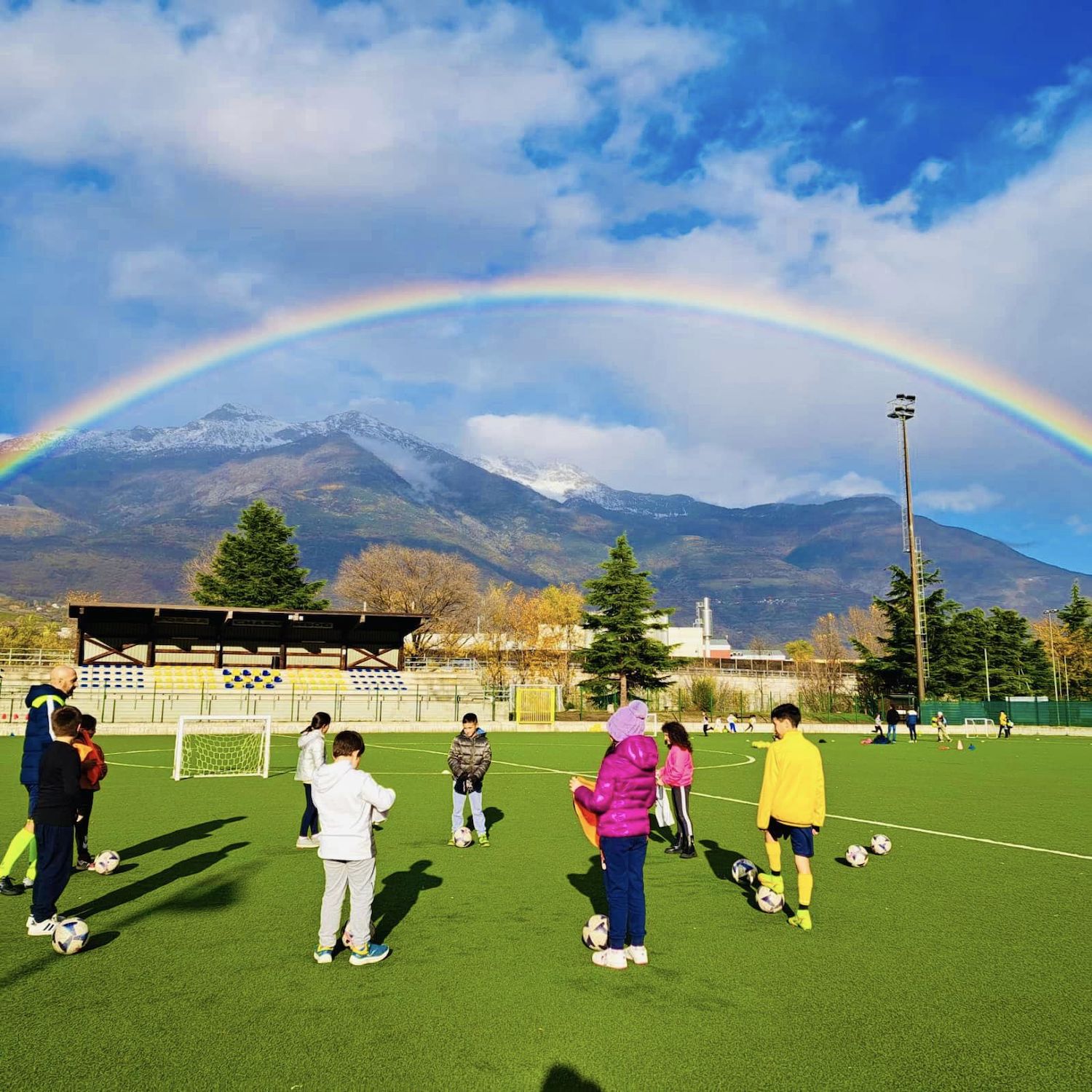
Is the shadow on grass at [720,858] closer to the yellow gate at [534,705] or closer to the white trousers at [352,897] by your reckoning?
the white trousers at [352,897]

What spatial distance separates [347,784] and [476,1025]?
6.28ft

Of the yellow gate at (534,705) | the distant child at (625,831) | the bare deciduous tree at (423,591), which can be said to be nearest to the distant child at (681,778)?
the distant child at (625,831)

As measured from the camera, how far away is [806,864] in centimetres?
798

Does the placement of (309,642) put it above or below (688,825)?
above

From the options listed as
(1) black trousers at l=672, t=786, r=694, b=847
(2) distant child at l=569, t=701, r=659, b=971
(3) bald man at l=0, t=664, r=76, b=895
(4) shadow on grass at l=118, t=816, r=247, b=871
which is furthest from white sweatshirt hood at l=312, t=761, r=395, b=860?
(1) black trousers at l=672, t=786, r=694, b=847

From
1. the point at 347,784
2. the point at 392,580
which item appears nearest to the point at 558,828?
the point at 347,784

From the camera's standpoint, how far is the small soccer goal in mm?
53000

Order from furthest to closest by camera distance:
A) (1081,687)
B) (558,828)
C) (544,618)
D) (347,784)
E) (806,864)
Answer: (544,618), (1081,687), (558,828), (806,864), (347,784)

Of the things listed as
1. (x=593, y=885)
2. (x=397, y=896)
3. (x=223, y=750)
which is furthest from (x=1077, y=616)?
(x=397, y=896)

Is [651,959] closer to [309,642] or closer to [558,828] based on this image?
[558,828]

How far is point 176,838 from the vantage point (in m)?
12.3

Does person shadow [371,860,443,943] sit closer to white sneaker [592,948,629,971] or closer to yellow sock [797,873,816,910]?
white sneaker [592,948,629,971]

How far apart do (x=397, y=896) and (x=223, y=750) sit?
23.4 metres

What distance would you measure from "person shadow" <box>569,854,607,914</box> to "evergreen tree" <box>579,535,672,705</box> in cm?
4680
